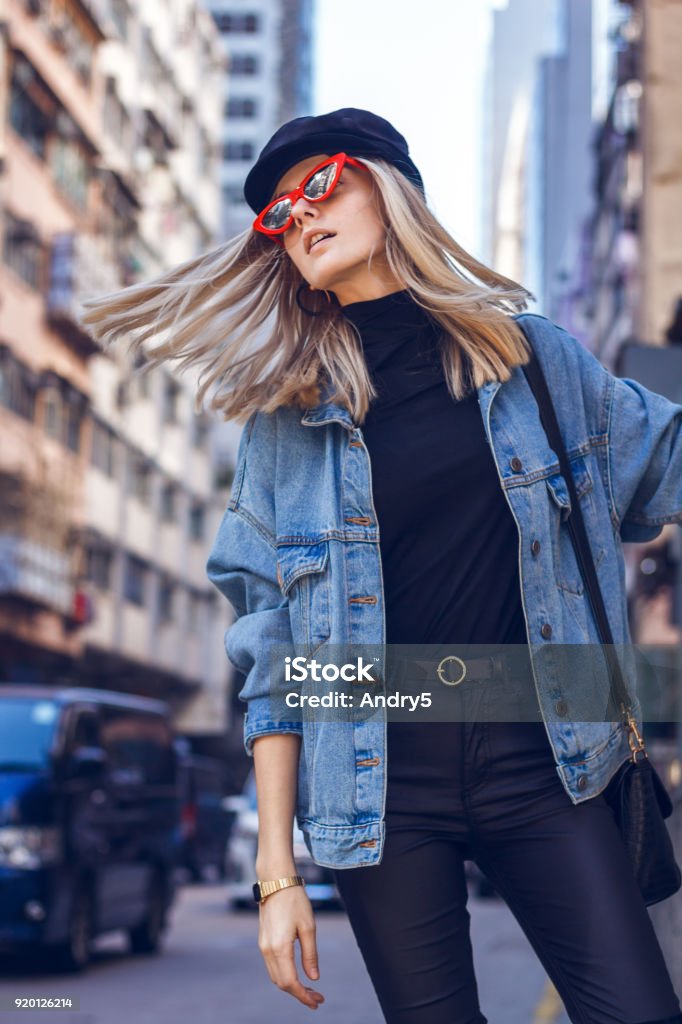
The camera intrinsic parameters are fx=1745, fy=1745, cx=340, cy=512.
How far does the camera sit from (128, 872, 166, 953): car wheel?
13328 mm

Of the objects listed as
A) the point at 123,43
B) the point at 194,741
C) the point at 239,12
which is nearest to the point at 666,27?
the point at 123,43

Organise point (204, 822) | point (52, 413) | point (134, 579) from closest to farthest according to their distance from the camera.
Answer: point (204, 822), point (52, 413), point (134, 579)

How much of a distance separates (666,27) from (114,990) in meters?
19.6

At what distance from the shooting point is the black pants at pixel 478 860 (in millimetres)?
2217

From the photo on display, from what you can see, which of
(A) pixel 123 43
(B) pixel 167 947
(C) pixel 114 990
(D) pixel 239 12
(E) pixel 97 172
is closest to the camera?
(C) pixel 114 990

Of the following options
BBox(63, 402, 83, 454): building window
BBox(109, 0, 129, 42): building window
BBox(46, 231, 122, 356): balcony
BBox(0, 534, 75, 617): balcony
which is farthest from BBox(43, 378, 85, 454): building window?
BBox(109, 0, 129, 42): building window

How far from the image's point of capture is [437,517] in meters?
2.43

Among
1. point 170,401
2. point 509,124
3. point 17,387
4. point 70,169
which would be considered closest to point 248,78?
point 170,401

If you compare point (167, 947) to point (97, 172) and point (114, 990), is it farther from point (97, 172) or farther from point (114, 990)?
point (97, 172)

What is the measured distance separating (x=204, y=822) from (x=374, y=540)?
27.8 metres

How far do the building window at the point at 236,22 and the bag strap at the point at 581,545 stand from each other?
8212 centimetres

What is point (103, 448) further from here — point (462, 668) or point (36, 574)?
point (462, 668)

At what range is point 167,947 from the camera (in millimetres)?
14273

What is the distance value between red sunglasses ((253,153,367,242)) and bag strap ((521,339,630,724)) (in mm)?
403
